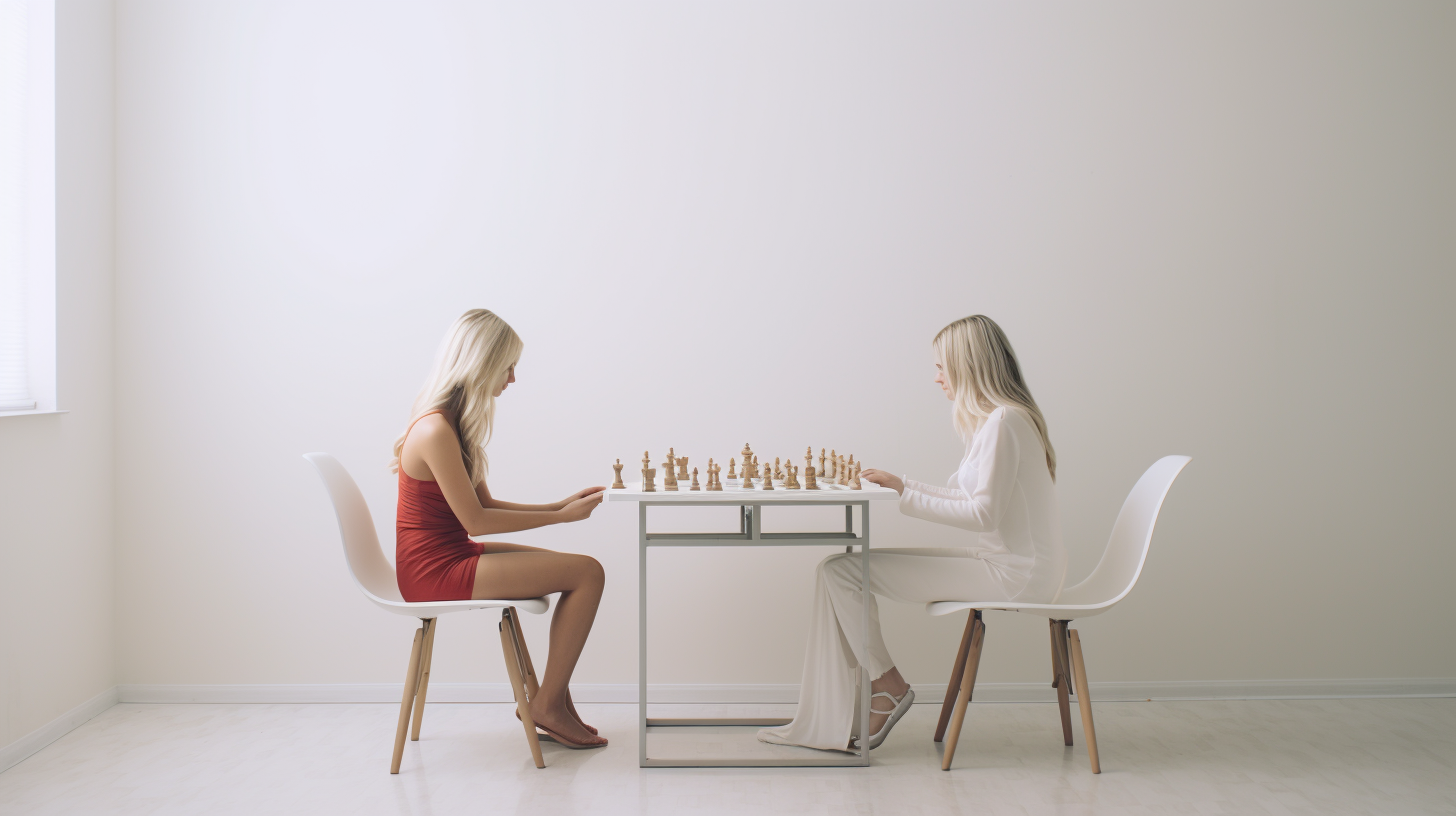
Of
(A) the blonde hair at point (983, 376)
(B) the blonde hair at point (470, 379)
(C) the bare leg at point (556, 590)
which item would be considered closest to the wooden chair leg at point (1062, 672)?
(A) the blonde hair at point (983, 376)

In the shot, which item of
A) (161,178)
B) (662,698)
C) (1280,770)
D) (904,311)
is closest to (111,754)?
(662,698)

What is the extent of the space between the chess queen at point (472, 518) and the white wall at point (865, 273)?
0.60 meters

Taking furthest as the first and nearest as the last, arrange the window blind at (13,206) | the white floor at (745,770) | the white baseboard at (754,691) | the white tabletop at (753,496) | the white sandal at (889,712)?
1. the white baseboard at (754,691)
2. the window blind at (13,206)
3. the white sandal at (889,712)
4. the white tabletop at (753,496)
5. the white floor at (745,770)

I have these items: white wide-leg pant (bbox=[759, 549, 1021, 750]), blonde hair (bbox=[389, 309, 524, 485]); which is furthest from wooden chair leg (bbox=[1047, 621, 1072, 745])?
blonde hair (bbox=[389, 309, 524, 485])

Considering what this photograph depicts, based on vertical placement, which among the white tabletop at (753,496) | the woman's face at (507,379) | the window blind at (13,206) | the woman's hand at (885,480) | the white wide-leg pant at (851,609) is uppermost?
the window blind at (13,206)

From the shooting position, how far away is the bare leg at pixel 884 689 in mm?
2762

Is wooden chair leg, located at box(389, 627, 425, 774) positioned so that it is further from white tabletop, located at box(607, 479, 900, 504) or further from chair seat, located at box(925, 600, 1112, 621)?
chair seat, located at box(925, 600, 1112, 621)

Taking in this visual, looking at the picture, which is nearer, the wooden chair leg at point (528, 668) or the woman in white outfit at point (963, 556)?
the woman in white outfit at point (963, 556)

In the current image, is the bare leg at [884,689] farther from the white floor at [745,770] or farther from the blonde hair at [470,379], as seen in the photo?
the blonde hair at [470,379]

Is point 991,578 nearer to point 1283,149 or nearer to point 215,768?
point 1283,149

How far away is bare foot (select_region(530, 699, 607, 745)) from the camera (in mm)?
2787

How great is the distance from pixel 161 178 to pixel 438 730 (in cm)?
218

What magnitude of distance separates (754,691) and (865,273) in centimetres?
155

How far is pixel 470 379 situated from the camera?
8.93ft
